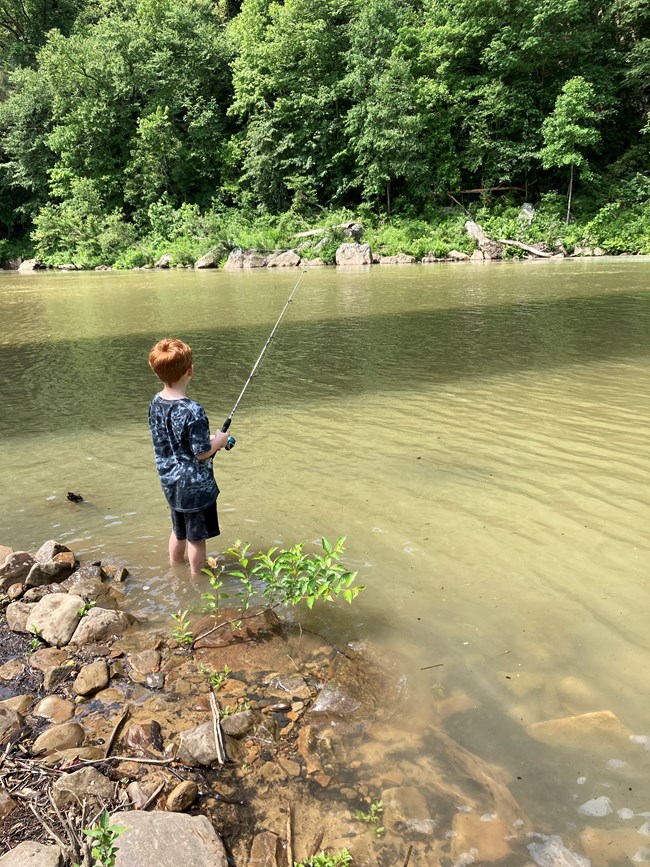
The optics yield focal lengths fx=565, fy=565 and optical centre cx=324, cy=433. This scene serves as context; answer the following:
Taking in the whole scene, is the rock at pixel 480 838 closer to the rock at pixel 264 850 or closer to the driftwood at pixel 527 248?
the rock at pixel 264 850

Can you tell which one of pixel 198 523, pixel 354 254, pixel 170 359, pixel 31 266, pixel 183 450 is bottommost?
pixel 198 523

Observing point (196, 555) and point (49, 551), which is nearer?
point (196, 555)

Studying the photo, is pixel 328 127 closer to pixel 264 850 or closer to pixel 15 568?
pixel 15 568

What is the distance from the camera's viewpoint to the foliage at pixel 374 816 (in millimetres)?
2031

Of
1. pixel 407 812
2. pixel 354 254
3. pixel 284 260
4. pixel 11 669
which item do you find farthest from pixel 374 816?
pixel 284 260

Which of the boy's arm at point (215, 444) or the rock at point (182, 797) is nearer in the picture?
the rock at point (182, 797)

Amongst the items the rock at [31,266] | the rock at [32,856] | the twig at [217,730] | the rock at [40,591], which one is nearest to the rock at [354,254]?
the rock at [31,266]

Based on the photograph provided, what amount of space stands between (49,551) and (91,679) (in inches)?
55.5

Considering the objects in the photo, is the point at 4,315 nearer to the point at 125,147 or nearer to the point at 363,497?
the point at 363,497

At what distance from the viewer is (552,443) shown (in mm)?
5719

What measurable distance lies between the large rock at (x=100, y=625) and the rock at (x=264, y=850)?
157 cm

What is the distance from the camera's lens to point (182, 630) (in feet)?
10.6

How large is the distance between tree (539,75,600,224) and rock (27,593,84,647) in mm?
35346

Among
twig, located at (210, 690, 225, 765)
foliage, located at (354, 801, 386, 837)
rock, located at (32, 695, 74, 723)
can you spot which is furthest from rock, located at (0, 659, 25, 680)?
foliage, located at (354, 801, 386, 837)
